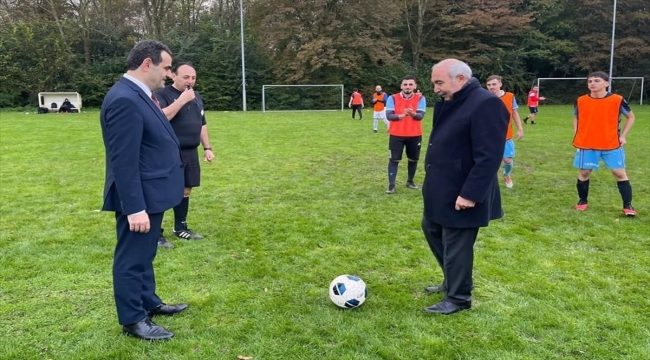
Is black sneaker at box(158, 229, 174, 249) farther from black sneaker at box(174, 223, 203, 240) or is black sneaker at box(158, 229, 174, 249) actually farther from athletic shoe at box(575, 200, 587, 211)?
athletic shoe at box(575, 200, 587, 211)

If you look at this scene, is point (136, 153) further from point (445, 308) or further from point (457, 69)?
point (445, 308)

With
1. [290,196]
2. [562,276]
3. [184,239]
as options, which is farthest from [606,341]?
[290,196]

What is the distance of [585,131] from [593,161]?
1.32ft

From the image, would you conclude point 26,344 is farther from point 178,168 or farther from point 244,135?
point 244,135

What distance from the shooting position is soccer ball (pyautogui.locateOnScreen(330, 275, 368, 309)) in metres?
3.87

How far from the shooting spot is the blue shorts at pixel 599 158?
6.41 metres

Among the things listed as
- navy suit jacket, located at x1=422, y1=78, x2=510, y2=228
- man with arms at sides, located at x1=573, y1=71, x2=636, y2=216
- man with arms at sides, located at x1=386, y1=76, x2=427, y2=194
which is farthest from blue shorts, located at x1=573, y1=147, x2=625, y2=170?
navy suit jacket, located at x1=422, y1=78, x2=510, y2=228

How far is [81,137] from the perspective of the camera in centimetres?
1490

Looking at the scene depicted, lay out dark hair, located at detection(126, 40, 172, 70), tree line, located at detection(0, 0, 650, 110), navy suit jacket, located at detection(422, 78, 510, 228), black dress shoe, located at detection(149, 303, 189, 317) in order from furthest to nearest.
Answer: tree line, located at detection(0, 0, 650, 110) < black dress shoe, located at detection(149, 303, 189, 317) < navy suit jacket, located at detection(422, 78, 510, 228) < dark hair, located at detection(126, 40, 172, 70)

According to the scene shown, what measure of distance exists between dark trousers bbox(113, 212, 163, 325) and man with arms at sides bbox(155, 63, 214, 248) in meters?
1.78

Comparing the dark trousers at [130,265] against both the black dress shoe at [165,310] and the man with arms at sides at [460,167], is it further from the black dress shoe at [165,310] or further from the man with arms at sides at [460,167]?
the man with arms at sides at [460,167]

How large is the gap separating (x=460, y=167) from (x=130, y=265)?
2.29 metres

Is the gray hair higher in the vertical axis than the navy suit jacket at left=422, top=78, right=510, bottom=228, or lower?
higher

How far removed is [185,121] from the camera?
542cm
